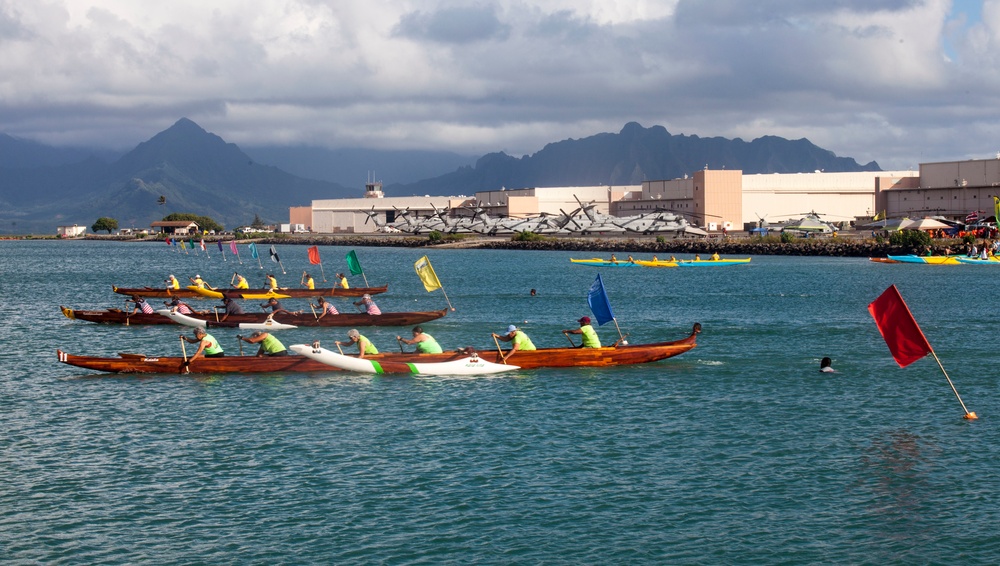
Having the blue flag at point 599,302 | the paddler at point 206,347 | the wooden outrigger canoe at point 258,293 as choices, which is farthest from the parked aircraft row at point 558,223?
the paddler at point 206,347

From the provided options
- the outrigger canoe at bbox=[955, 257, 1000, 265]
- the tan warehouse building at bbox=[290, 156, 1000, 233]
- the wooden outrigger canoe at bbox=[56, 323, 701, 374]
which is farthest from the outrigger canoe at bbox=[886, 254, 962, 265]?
the wooden outrigger canoe at bbox=[56, 323, 701, 374]

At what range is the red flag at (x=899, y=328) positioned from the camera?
21.8 m

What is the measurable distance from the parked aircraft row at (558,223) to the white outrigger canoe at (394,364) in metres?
112

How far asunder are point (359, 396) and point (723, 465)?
10.7 m

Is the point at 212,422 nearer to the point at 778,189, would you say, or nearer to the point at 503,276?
the point at 503,276

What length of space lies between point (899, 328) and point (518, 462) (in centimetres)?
857

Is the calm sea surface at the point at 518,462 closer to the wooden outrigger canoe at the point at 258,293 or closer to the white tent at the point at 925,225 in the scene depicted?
the wooden outrigger canoe at the point at 258,293

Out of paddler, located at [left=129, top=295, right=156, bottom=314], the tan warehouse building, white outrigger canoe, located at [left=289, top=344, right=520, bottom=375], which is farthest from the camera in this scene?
the tan warehouse building

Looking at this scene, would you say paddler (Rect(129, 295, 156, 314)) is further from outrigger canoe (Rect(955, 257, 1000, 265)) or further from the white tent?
the white tent

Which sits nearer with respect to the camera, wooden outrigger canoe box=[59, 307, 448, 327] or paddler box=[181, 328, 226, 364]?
paddler box=[181, 328, 226, 364]

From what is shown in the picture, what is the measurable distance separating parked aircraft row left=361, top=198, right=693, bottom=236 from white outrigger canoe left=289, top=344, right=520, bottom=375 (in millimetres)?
111725

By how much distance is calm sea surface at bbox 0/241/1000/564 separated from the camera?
16.1 metres

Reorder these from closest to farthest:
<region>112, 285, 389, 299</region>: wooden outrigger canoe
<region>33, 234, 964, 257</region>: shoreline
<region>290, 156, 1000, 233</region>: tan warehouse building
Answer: <region>112, 285, 389, 299</region>: wooden outrigger canoe < <region>33, 234, 964, 257</region>: shoreline < <region>290, 156, 1000, 233</region>: tan warehouse building

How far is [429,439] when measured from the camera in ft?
74.3
